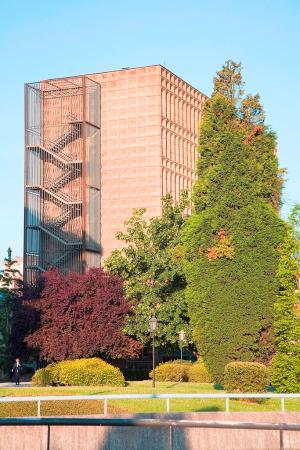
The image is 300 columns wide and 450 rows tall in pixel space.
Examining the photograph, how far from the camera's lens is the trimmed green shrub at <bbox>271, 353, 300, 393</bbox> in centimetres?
3678

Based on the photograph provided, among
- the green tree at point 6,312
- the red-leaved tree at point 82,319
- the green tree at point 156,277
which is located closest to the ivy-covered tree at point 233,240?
the red-leaved tree at point 82,319

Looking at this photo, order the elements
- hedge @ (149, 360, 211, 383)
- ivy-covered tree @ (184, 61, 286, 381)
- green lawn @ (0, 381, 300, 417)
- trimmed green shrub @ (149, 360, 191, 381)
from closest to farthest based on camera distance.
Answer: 1. green lawn @ (0, 381, 300, 417)
2. ivy-covered tree @ (184, 61, 286, 381)
3. hedge @ (149, 360, 211, 383)
4. trimmed green shrub @ (149, 360, 191, 381)

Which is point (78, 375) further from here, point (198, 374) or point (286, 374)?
point (286, 374)

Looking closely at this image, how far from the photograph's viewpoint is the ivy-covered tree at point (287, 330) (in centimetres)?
3700

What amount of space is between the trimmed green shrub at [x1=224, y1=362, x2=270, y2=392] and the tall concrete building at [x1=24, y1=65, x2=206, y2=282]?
62301 millimetres

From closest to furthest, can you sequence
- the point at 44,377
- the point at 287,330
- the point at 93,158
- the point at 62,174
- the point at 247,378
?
1. the point at 247,378
2. the point at 287,330
3. the point at 44,377
4. the point at 62,174
5. the point at 93,158

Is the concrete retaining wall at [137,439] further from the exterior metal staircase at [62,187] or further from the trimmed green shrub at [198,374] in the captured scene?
the exterior metal staircase at [62,187]

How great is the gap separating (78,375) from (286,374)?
38.4ft

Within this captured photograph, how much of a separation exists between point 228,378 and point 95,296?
2420cm

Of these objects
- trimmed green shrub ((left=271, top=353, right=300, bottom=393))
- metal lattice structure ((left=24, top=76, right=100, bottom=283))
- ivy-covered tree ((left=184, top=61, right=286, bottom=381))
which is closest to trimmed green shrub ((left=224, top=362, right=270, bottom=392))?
trimmed green shrub ((left=271, top=353, right=300, bottom=393))

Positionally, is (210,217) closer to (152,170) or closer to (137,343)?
(137,343)

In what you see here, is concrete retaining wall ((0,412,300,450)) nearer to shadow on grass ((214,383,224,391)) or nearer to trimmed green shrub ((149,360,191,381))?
shadow on grass ((214,383,224,391))

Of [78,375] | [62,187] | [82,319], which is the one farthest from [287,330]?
[62,187]

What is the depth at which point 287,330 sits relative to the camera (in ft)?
125
